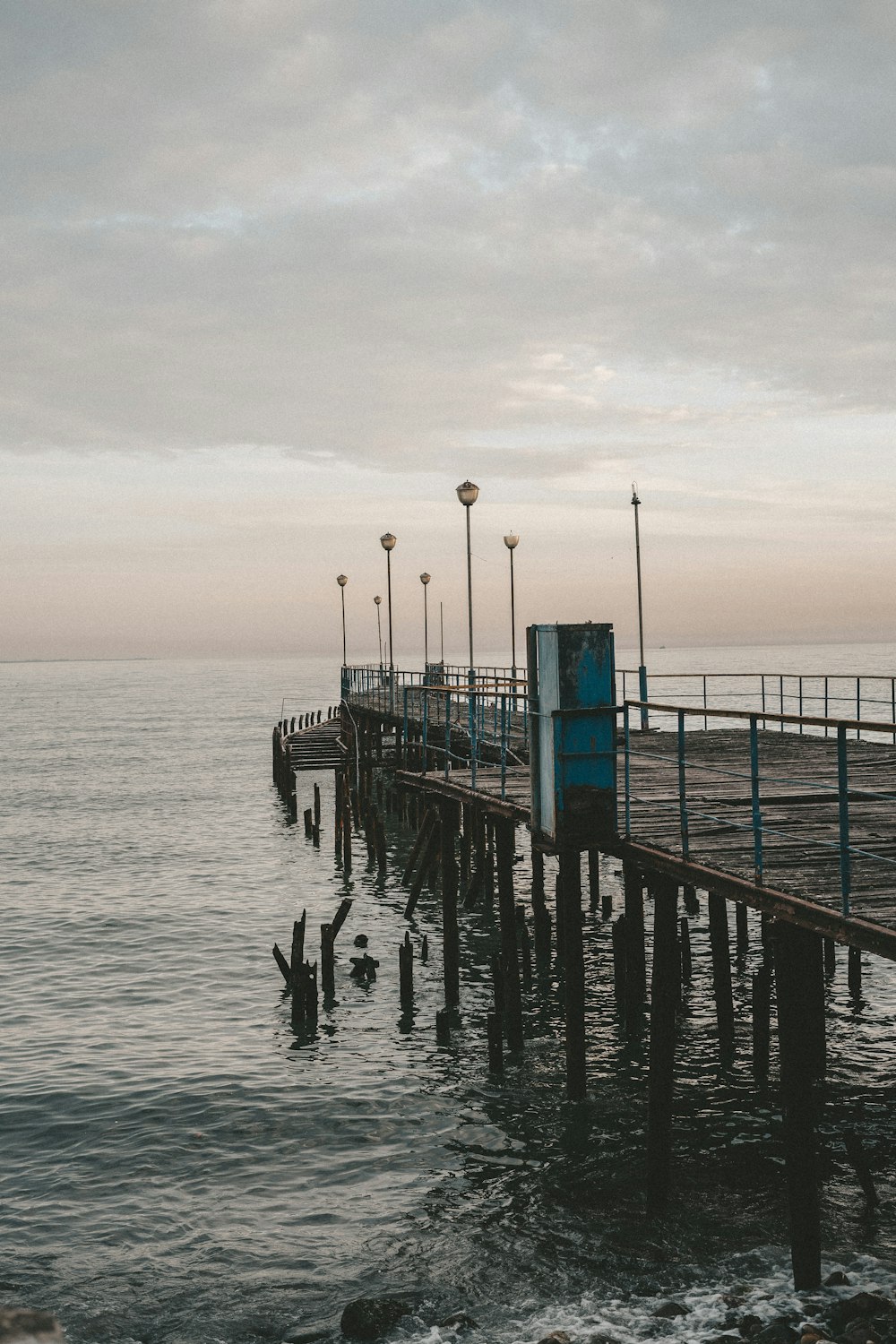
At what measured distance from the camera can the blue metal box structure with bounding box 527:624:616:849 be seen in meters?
10.1

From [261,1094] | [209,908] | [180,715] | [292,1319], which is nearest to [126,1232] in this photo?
[292,1319]

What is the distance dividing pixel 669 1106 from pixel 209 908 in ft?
48.8

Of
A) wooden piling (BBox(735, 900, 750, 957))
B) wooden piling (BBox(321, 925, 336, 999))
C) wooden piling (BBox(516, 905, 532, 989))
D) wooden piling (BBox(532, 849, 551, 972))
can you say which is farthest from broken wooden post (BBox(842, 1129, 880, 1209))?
wooden piling (BBox(735, 900, 750, 957))

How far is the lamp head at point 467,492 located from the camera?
22781 millimetres

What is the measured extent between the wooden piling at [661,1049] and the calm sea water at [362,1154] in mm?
334

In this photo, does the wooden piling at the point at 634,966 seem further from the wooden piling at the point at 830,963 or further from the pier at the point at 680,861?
the wooden piling at the point at 830,963

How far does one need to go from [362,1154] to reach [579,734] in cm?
474

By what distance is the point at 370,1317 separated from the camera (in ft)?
25.3

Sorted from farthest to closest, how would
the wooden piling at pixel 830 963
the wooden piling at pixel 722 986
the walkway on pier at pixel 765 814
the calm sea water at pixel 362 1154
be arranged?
the wooden piling at pixel 830 963
the wooden piling at pixel 722 986
the calm sea water at pixel 362 1154
the walkway on pier at pixel 765 814

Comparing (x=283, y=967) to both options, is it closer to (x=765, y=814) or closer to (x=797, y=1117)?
(x=765, y=814)

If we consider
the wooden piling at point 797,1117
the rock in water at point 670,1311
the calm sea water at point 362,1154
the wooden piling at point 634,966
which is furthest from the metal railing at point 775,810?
the rock in water at point 670,1311

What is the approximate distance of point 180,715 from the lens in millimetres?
110188

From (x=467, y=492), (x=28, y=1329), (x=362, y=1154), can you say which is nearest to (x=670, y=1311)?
(x=362, y=1154)

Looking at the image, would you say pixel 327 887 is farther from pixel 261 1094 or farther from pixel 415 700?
pixel 415 700
